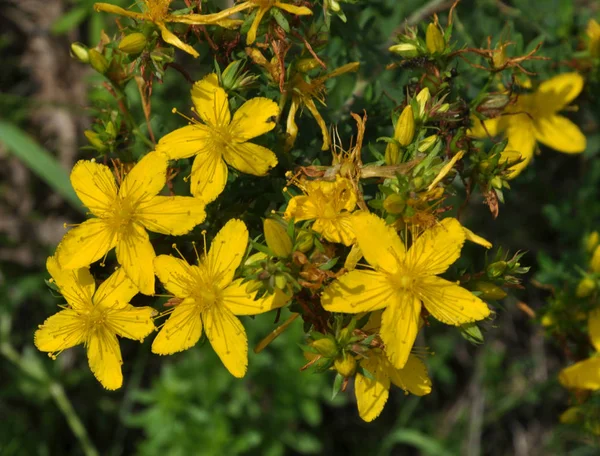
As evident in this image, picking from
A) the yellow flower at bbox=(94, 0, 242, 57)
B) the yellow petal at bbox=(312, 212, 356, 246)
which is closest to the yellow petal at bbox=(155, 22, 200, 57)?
the yellow flower at bbox=(94, 0, 242, 57)

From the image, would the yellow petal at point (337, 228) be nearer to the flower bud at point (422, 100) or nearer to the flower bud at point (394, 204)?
the flower bud at point (394, 204)

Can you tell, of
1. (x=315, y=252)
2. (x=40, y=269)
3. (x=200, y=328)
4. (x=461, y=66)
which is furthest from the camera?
(x=40, y=269)

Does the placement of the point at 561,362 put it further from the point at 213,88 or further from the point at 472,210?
the point at 213,88

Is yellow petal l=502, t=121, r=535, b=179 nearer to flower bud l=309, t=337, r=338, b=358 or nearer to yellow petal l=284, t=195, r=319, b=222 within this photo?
yellow petal l=284, t=195, r=319, b=222

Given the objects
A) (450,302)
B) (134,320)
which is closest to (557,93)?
(450,302)

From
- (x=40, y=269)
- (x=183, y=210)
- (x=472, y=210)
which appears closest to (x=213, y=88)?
(x=183, y=210)

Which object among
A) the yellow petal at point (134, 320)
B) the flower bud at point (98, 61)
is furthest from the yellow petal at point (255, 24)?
the yellow petal at point (134, 320)
